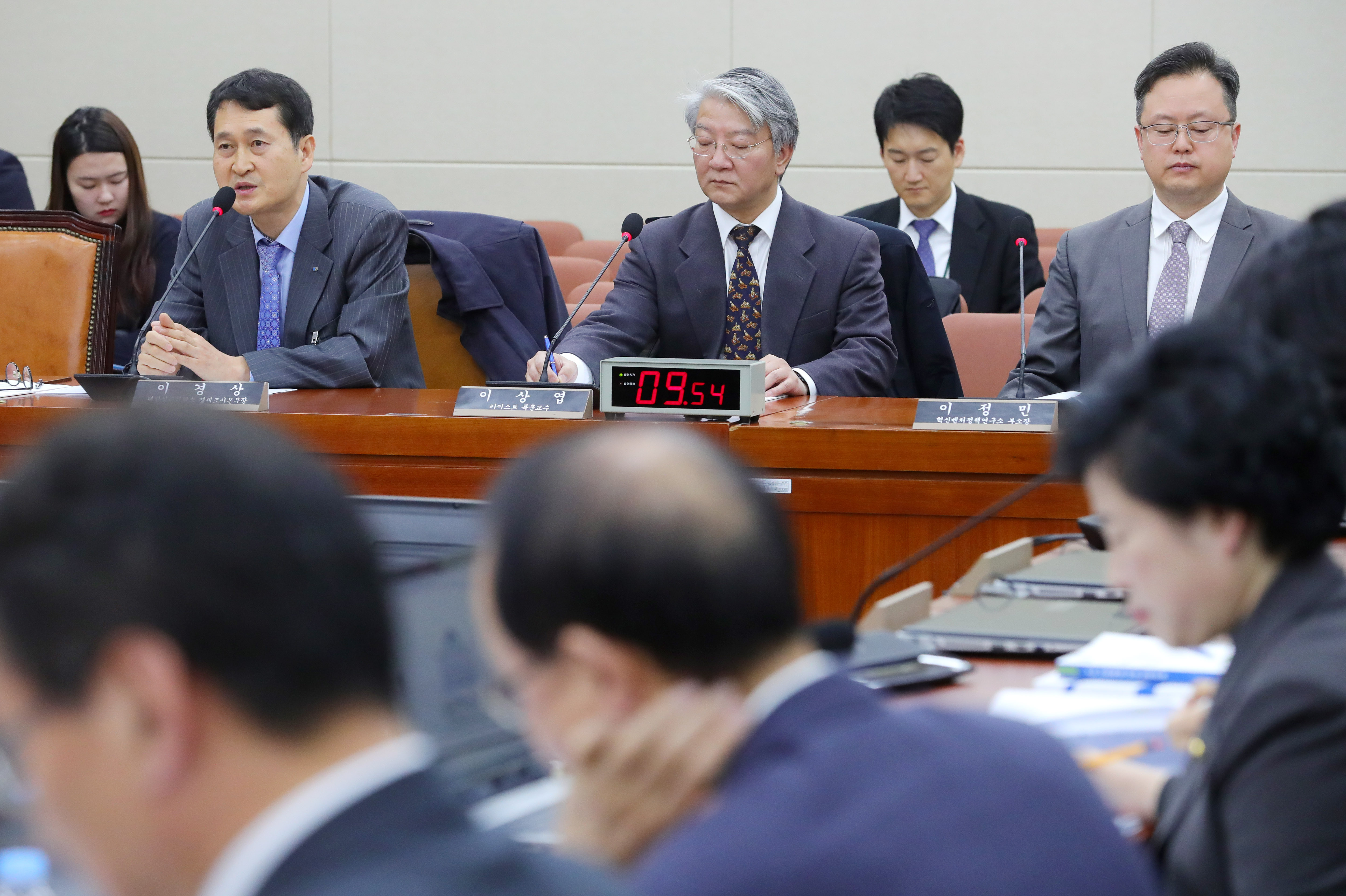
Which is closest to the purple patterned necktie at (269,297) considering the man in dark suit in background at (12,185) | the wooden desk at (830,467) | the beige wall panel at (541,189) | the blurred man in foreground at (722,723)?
the wooden desk at (830,467)

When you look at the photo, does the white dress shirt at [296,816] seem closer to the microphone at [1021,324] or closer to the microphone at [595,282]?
the microphone at [1021,324]

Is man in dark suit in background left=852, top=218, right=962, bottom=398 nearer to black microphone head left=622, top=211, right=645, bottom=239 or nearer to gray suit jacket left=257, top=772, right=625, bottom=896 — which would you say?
black microphone head left=622, top=211, right=645, bottom=239

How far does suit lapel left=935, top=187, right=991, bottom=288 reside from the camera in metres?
4.65

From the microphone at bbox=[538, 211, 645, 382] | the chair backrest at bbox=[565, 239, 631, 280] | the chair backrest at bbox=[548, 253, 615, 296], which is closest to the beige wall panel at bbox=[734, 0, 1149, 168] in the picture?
the chair backrest at bbox=[565, 239, 631, 280]

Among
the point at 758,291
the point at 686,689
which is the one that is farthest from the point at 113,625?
the point at 758,291

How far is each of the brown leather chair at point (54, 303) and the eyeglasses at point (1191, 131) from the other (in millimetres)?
2460

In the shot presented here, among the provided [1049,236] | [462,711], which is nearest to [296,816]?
[462,711]

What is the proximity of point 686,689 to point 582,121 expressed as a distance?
5.72 m

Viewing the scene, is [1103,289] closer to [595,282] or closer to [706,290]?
[706,290]

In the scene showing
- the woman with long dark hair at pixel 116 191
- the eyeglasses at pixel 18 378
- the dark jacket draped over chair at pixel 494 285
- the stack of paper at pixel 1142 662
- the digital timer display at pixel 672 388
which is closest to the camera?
the stack of paper at pixel 1142 662

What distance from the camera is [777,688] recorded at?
736 mm

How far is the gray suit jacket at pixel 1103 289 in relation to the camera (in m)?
2.96

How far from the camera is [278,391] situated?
9.70 ft

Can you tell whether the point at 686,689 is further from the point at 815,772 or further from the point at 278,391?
the point at 278,391
